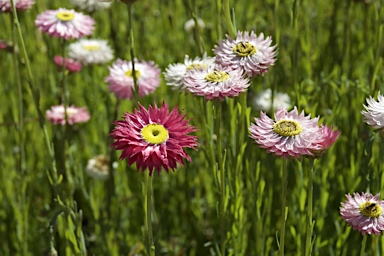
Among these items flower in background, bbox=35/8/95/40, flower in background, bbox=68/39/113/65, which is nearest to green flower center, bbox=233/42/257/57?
flower in background, bbox=35/8/95/40

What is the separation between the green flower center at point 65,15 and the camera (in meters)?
1.72

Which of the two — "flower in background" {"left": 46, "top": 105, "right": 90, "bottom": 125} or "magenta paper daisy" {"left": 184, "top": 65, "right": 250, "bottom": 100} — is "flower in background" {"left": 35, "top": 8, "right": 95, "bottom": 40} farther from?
"magenta paper daisy" {"left": 184, "top": 65, "right": 250, "bottom": 100}

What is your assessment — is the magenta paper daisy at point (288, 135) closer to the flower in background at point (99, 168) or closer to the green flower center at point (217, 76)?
the green flower center at point (217, 76)

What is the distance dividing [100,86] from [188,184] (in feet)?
1.67

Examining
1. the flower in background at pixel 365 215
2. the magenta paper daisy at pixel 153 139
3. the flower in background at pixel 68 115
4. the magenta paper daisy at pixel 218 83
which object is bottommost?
the flower in background at pixel 365 215

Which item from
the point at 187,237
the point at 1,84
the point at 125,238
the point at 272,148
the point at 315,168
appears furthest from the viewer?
the point at 1,84

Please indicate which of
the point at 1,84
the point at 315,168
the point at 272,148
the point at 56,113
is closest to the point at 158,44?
the point at 1,84

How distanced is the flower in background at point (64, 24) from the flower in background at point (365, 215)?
0.95m

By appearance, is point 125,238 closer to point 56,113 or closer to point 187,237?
point 187,237

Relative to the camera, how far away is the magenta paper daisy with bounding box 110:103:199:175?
975mm

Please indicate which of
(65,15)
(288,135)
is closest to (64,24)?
(65,15)

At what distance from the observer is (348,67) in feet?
6.75

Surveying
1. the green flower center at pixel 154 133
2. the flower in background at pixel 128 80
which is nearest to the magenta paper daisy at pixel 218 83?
the green flower center at pixel 154 133

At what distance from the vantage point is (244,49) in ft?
4.01
